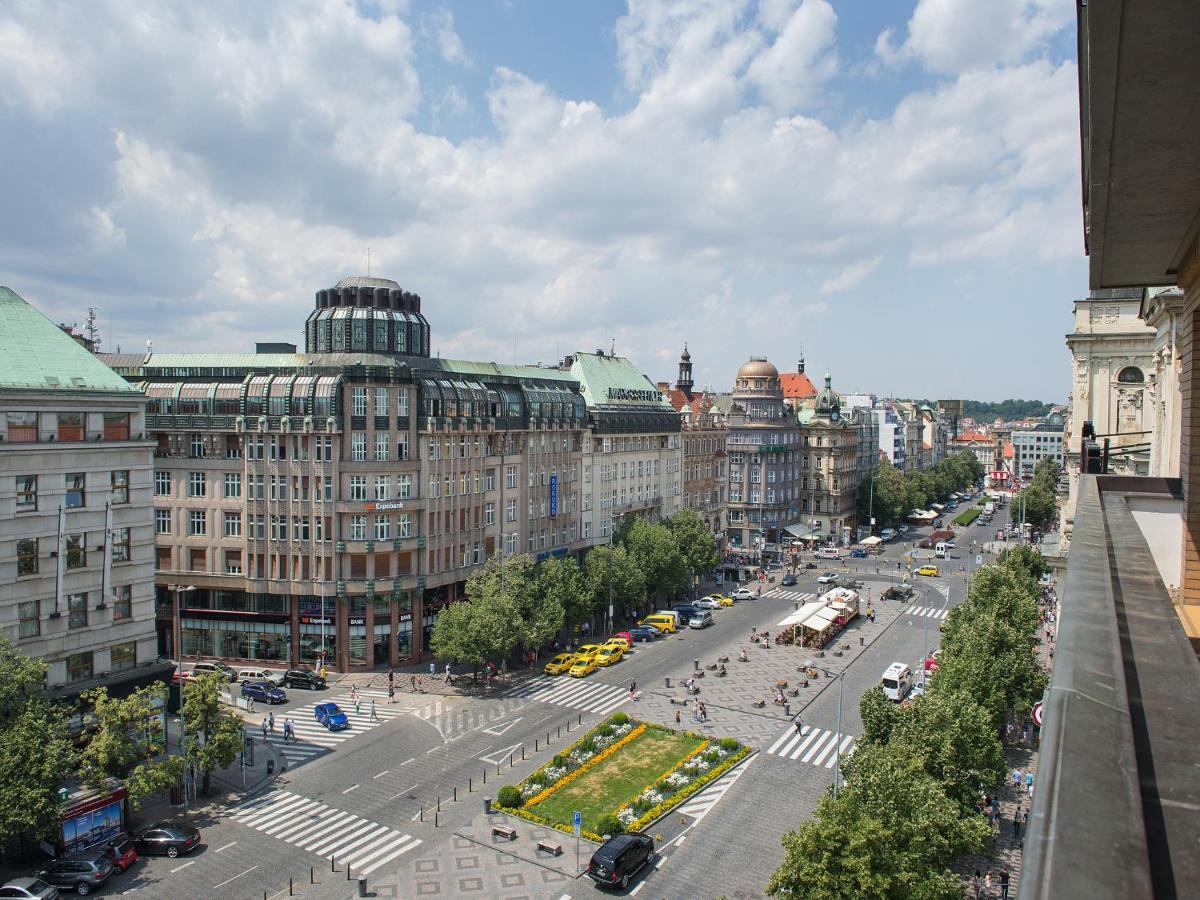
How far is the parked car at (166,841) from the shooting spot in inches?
1369

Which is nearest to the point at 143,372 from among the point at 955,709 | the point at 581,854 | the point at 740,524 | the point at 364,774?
the point at 364,774

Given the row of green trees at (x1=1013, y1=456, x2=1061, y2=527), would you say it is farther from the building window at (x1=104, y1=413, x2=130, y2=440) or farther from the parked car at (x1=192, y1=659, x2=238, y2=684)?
the building window at (x1=104, y1=413, x2=130, y2=440)

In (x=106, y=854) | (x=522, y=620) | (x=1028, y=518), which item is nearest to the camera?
(x=106, y=854)

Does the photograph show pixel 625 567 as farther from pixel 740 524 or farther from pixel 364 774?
pixel 740 524

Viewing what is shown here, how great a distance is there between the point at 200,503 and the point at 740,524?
74.5 meters

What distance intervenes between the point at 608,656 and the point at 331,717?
70.9 ft

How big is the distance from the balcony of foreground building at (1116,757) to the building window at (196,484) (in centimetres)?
6379

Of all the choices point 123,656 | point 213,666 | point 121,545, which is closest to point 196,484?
point 213,666

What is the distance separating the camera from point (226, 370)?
63469 millimetres

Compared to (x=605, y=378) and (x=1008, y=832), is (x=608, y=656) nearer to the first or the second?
(x=1008, y=832)

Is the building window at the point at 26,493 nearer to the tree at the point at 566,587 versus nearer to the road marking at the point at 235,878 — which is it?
the road marking at the point at 235,878

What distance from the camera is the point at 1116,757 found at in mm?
4055

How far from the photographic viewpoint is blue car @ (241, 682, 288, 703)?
177 ft

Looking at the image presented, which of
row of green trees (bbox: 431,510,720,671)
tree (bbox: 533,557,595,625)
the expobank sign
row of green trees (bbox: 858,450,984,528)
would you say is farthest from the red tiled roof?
tree (bbox: 533,557,595,625)
